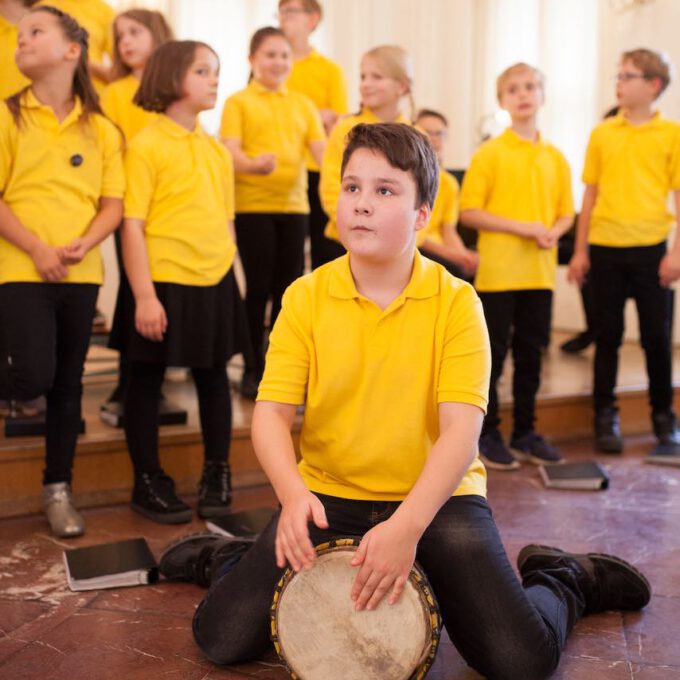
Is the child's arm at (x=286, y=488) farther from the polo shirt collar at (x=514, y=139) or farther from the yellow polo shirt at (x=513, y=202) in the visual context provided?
the polo shirt collar at (x=514, y=139)

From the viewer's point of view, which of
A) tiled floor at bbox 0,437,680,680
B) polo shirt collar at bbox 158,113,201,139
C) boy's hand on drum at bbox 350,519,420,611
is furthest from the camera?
polo shirt collar at bbox 158,113,201,139

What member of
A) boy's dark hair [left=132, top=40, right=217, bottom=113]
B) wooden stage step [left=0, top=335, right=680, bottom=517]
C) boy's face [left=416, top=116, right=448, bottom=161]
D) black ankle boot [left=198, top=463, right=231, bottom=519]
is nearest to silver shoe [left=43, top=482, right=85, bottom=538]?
wooden stage step [left=0, top=335, right=680, bottom=517]

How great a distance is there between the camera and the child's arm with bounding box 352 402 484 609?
162 centimetres

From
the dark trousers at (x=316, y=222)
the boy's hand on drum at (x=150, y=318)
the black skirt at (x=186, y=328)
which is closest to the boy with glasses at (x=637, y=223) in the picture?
the dark trousers at (x=316, y=222)

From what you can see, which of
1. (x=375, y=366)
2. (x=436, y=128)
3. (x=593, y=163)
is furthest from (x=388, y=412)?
(x=436, y=128)

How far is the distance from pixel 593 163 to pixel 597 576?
2.09 meters

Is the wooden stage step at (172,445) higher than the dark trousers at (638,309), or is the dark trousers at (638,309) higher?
the dark trousers at (638,309)

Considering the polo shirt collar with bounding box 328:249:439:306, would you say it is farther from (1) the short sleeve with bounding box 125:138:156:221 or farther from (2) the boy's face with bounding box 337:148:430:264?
(1) the short sleeve with bounding box 125:138:156:221

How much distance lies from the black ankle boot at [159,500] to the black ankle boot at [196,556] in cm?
45

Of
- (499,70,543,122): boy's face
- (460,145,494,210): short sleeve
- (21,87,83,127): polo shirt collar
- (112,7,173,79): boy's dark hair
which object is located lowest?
(460,145,494,210): short sleeve

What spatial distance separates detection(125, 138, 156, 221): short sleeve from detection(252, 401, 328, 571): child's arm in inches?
47.0

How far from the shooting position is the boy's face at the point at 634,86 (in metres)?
3.65

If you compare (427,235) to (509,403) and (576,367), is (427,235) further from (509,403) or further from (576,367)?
(576,367)

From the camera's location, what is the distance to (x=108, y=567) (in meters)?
2.43
